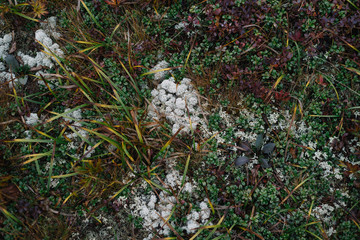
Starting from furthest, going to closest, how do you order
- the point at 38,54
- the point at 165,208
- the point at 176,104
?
the point at 38,54, the point at 176,104, the point at 165,208

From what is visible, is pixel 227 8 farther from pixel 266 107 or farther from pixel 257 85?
pixel 266 107

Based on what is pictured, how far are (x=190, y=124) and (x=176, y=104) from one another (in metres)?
0.33

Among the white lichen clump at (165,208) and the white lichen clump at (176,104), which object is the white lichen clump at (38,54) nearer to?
the white lichen clump at (176,104)

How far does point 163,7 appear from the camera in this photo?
3.29 metres

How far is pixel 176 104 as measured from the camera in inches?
120

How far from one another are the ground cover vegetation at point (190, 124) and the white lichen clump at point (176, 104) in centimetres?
4

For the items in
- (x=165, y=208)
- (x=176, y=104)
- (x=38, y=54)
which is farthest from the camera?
(x=38, y=54)

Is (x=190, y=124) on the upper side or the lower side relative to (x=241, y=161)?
upper

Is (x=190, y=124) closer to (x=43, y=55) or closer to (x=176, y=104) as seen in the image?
(x=176, y=104)

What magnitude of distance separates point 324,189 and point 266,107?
1047 millimetres

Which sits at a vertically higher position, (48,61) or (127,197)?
(48,61)

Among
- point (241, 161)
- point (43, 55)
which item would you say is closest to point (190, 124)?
point (241, 161)

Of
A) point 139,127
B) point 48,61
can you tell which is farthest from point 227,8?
point 48,61

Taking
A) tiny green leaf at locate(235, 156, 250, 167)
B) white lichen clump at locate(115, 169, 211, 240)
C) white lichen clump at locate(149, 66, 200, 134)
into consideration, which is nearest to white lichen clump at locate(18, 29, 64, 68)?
white lichen clump at locate(149, 66, 200, 134)
